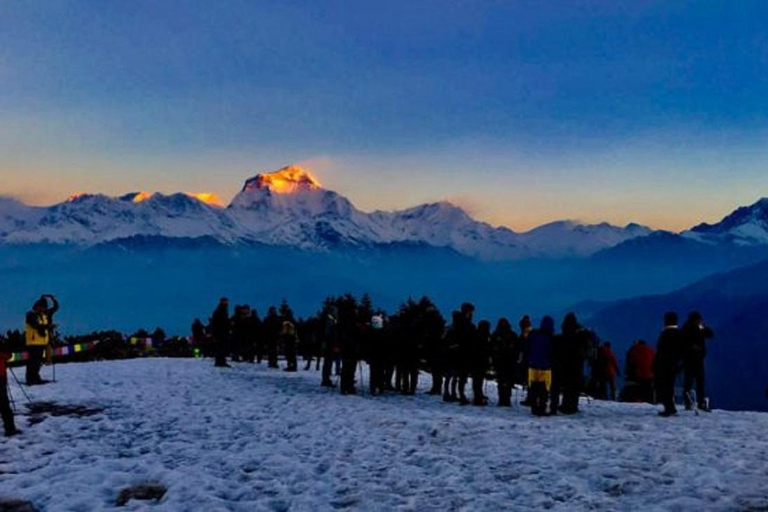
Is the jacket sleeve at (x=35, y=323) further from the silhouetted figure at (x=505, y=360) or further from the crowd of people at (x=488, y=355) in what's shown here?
the silhouetted figure at (x=505, y=360)

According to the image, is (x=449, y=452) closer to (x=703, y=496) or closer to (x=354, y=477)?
(x=354, y=477)

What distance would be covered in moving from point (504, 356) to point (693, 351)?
5.07 metres

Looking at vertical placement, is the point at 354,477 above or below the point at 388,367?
below

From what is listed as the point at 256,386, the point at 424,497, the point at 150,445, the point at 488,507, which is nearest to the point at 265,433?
the point at 150,445

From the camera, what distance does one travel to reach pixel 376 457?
544 inches

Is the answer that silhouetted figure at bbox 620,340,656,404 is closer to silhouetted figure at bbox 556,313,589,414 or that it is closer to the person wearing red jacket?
silhouetted figure at bbox 556,313,589,414

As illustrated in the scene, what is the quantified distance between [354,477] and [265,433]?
13.5 ft

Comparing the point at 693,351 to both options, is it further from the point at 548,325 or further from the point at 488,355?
the point at 488,355

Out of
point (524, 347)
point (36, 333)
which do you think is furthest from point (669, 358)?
point (36, 333)

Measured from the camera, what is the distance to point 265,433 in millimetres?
16109

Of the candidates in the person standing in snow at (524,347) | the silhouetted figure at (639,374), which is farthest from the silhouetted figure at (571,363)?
the silhouetted figure at (639,374)

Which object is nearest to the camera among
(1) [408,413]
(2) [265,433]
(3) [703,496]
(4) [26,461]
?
(3) [703,496]

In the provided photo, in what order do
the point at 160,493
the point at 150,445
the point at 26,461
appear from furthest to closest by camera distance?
1. the point at 150,445
2. the point at 26,461
3. the point at 160,493

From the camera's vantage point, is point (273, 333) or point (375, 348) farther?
point (273, 333)
